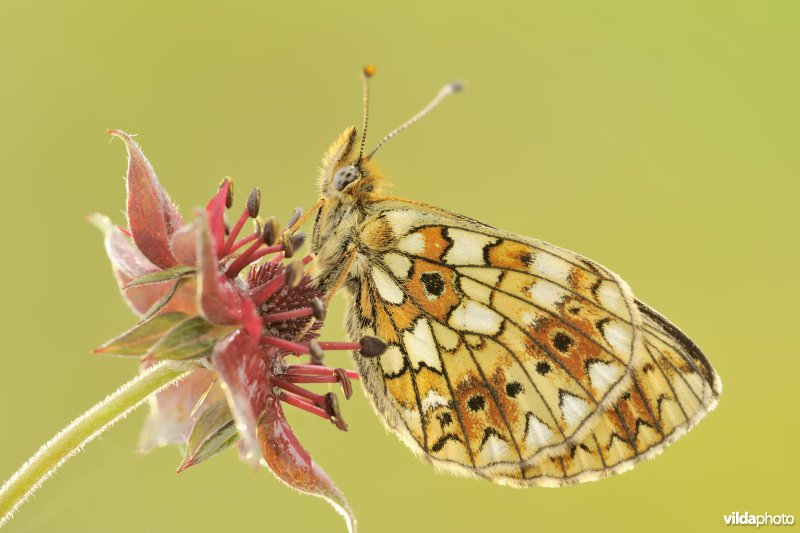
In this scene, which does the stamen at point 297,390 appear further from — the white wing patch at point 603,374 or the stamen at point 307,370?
the white wing patch at point 603,374

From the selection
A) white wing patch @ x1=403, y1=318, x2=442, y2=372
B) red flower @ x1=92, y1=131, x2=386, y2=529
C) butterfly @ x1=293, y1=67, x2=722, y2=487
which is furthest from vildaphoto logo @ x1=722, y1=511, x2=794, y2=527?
red flower @ x1=92, y1=131, x2=386, y2=529

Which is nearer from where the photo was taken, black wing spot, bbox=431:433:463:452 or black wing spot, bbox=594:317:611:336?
black wing spot, bbox=594:317:611:336

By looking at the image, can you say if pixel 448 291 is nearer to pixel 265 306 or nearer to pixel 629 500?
pixel 265 306

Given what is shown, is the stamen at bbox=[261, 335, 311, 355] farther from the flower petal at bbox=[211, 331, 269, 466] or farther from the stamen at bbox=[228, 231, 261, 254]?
the stamen at bbox=[228, 231, 261, 254]

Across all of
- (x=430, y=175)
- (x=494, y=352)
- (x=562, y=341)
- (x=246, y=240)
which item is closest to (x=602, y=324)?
(x=562, y=341)

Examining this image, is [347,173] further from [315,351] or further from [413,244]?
[315,351]
